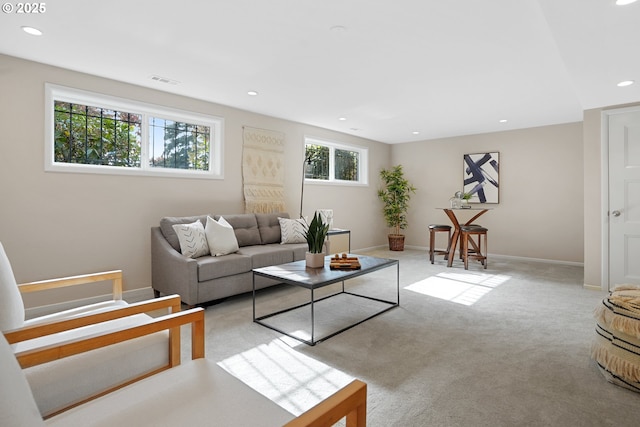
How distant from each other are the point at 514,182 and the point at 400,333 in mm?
4800

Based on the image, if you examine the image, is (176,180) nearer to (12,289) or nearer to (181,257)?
(181,257)

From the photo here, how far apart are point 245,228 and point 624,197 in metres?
4.54

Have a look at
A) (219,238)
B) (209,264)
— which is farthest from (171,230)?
(209,264)

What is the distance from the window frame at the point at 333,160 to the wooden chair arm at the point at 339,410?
16.5ft

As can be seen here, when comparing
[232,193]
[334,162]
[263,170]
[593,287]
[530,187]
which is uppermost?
[334,162]

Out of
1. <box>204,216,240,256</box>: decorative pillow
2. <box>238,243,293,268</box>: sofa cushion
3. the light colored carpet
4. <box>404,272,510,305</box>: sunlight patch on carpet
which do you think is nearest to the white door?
the light colored carpet

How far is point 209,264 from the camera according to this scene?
3.27 m

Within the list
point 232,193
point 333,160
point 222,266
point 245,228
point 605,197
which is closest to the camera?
point 222,266

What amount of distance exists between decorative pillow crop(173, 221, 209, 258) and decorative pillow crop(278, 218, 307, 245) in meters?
1.18

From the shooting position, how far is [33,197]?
3154 millimetres

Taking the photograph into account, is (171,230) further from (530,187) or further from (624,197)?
(530,187)

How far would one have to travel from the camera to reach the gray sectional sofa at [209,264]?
126 inches

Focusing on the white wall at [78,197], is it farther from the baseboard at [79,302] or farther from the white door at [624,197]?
the white door at [624,197]

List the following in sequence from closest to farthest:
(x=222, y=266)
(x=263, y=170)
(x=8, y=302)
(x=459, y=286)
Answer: (x=8, y=302), (x=222, y=266), (x=459, y=286), (x=263, y=170)
